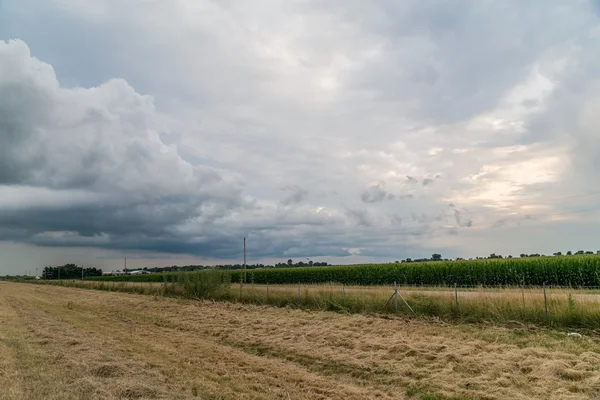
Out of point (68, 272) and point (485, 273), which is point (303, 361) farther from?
point (68, 272)

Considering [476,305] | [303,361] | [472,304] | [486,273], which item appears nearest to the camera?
[303,361]

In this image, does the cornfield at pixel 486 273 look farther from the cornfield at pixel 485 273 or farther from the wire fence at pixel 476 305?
the wire fence at pixel 476 305

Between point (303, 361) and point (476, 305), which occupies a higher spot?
point (476, 305)

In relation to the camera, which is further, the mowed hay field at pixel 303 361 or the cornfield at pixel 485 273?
the cornfield at pixel 485 273

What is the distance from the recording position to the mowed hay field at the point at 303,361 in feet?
28.8

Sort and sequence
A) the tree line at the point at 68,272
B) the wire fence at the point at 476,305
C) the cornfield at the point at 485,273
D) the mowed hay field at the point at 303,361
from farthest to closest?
1. the tree line at the point at 68,272
2. the cornfield at the point at 485,273
3. the wire fence at the point at 476,305
4. the mowed hay field at the point at 303,361

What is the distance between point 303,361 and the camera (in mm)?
11906

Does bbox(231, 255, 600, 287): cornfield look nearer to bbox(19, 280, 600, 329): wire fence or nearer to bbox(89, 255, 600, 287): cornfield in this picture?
bbox(89, 255, 600, 287): cornfield

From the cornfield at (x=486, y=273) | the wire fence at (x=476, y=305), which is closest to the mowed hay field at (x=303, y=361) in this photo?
the wire fence at (x=476, y=305)

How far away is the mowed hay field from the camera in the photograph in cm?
878

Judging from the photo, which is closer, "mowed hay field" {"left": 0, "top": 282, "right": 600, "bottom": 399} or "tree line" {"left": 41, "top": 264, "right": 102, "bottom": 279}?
"mowed hay field" {"left": 0, "top": 282, "right": 600, "bottom": 399}

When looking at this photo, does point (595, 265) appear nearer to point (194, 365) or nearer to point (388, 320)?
point (388, 320)

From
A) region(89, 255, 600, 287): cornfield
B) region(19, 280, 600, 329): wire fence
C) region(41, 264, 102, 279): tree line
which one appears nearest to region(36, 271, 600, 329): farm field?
region(19, 280, 600, 329): wire fence

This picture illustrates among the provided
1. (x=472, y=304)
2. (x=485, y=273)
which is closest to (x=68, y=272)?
(x=485, y=273)
